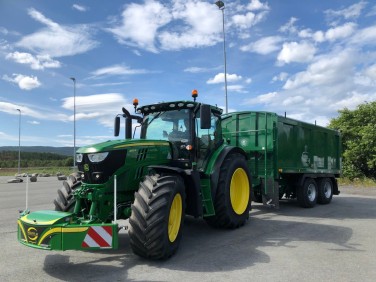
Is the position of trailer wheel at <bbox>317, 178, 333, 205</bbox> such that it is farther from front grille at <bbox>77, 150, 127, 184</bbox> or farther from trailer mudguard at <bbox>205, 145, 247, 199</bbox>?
front grille at <bbox>77, 150, 127, 184</bbox>

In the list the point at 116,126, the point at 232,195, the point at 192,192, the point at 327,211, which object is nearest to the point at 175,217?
the point at 192,192

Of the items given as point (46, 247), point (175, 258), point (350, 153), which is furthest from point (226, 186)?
point (350, 153)

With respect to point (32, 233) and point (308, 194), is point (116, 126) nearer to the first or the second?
point (32, 233)

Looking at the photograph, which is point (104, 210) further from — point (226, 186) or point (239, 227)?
point (239, 227)

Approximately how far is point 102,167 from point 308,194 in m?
8.70

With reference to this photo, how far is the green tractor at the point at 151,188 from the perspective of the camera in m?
5.37

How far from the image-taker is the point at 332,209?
12453 mm

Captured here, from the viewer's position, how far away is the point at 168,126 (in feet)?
26.1

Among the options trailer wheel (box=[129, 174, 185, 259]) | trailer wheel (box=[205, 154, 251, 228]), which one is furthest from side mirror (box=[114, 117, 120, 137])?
trailer wheel (box=[129, 174, 185, 259])

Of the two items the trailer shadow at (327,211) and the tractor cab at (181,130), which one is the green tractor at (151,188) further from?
the trailer shadow at (327,211)

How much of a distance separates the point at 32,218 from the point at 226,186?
4.01 m

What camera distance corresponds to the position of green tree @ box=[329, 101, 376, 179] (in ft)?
81.0

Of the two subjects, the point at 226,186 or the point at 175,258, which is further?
the point at 226,186

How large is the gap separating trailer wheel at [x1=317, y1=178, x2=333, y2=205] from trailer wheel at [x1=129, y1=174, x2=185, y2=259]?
9.02 meters
